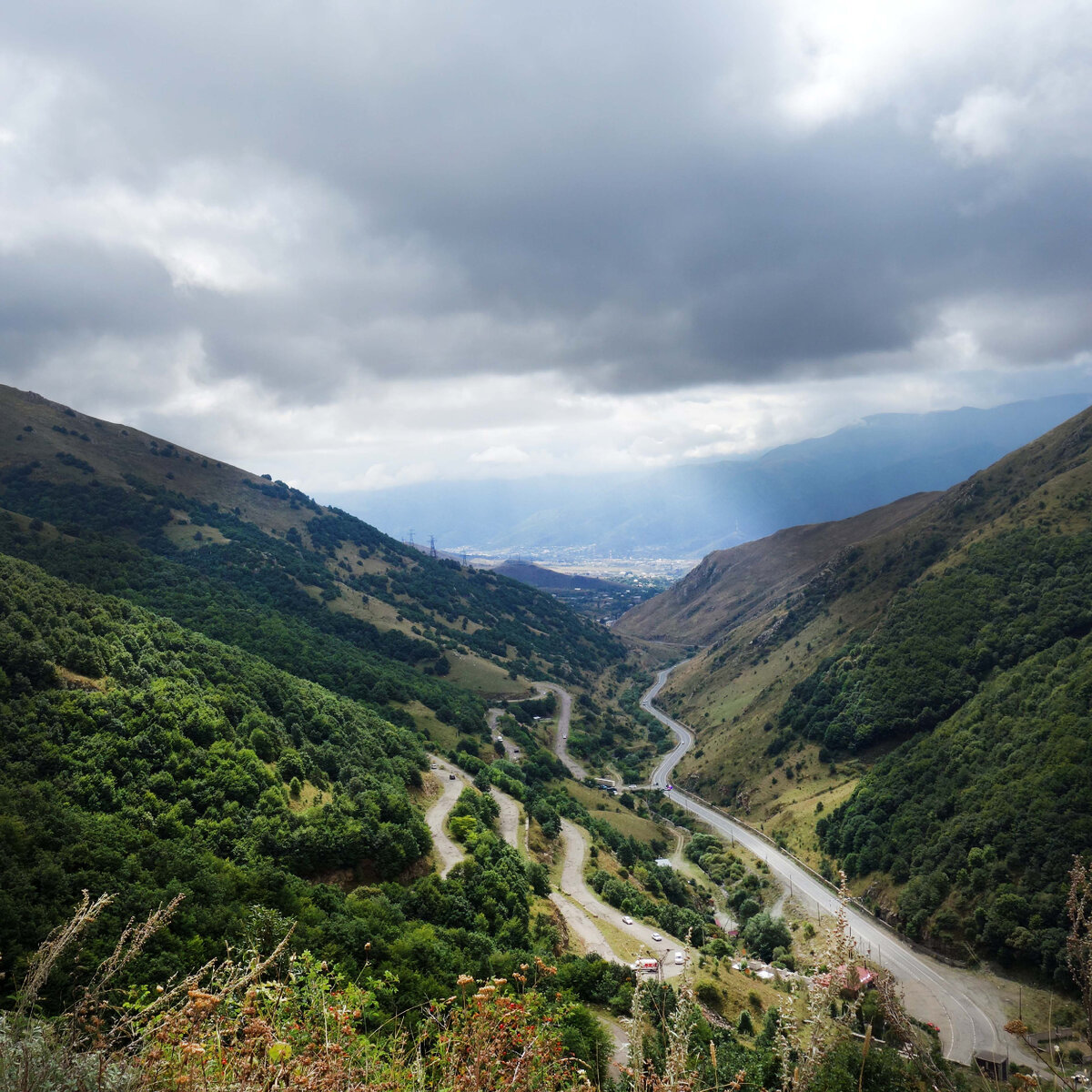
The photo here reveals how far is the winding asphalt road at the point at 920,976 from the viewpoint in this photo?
47.5 m

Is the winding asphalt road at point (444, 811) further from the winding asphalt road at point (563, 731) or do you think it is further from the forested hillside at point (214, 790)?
the winding asphalt road at point (563, 731)

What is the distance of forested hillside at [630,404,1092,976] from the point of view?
202 ft

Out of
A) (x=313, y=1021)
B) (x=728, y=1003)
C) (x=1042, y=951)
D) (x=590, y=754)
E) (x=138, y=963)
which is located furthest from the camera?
(x=590, y=754)

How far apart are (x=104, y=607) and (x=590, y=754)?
92.7 meters

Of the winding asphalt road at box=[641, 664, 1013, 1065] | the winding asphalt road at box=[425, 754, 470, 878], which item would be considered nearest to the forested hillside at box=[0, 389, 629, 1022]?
the winding asphalt road at box=[425, 754, 470, 878]

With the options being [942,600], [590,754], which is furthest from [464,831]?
[942,600]

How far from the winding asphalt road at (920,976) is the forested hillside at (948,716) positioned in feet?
9.92

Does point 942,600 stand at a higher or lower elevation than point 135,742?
higher

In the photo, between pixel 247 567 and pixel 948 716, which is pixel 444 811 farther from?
pixel 247 567

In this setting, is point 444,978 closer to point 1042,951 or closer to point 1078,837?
point 1042,951

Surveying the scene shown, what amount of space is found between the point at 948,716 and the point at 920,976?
45.7m

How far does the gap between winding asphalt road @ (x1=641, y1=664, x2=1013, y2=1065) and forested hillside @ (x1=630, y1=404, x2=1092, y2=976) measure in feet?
9.92

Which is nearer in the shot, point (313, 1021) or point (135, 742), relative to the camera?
point (313, 1021)

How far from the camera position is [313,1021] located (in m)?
11.6
